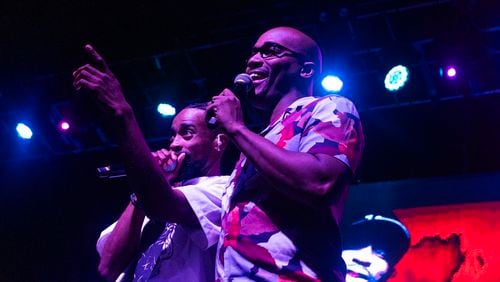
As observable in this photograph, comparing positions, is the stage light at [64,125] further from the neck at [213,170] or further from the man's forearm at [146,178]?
the man's forearm at [146,178]

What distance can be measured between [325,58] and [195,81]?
1463 millimetres

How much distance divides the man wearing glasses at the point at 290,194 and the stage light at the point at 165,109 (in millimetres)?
4397

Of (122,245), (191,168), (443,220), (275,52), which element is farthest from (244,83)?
(443,220)

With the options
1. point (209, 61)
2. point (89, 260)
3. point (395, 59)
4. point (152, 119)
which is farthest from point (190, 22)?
point (89, 260)

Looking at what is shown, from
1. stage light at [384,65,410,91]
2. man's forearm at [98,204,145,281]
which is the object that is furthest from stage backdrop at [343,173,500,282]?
man's forearm at [98,204,145,281]

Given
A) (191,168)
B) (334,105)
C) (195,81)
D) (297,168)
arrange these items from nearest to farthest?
(297,168) < (334,105) < (191,168) < (195,81)

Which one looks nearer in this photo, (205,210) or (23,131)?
(205,210)

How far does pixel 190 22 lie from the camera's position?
5820mm

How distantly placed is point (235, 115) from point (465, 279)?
3.94 meters

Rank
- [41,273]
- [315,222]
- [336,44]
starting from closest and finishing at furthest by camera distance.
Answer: [315,222], [336,44], [41,273]

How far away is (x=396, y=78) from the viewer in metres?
5.55

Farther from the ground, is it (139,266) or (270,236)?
(139,266)

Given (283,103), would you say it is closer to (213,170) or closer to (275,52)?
(275,52)

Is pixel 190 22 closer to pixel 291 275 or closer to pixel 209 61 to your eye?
pixel 209 61
